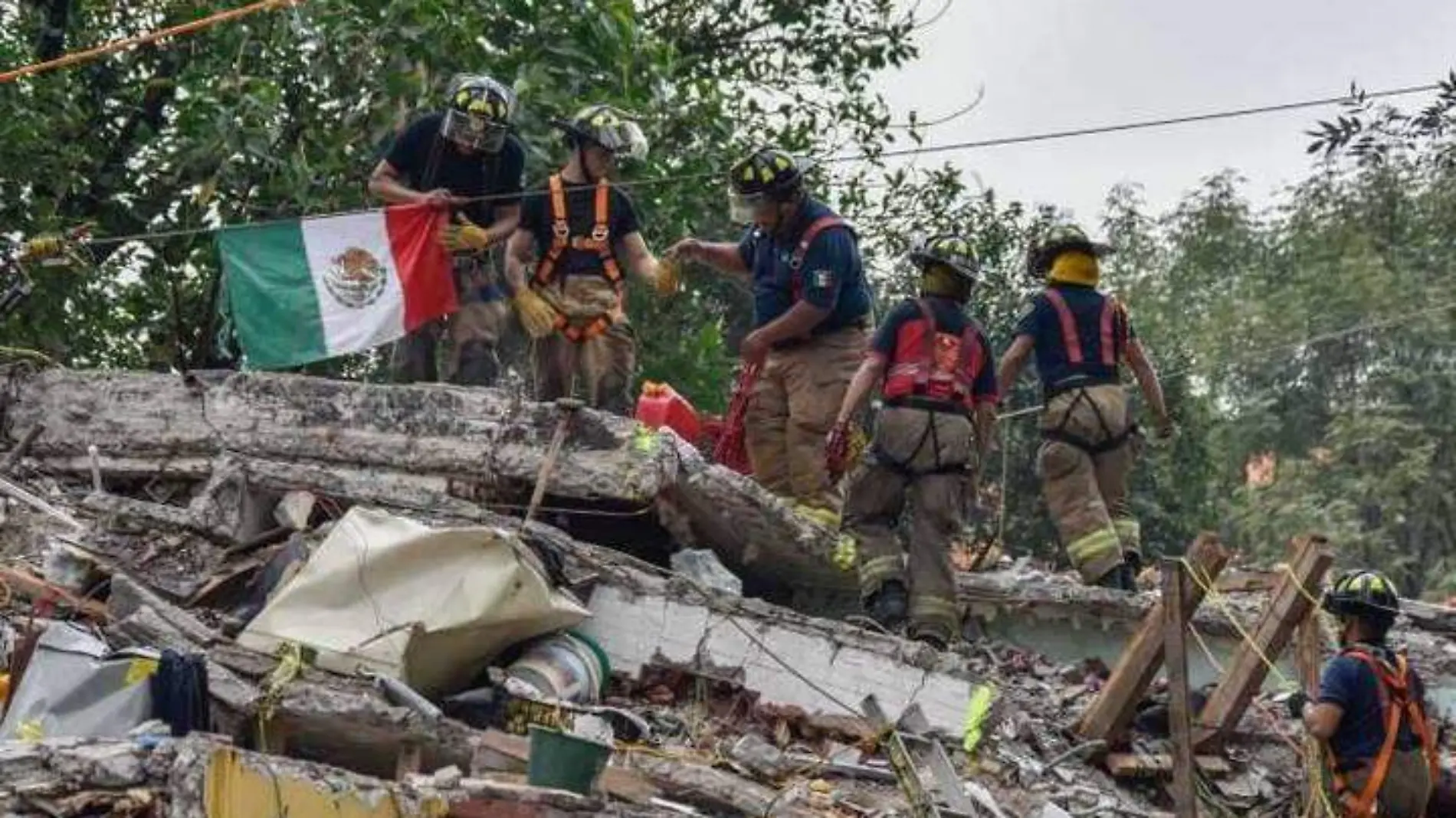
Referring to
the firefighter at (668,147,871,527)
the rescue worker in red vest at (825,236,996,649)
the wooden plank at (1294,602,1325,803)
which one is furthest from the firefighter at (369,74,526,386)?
the wooden plank at (1294,602,1325,803)

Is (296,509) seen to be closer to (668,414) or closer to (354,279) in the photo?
(354,279)

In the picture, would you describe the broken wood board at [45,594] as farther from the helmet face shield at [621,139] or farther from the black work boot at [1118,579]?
the black work boot at [1118,579]

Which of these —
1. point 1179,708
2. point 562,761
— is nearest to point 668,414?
point 1179,708

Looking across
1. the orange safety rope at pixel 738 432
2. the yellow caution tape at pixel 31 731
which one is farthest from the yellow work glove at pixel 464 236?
the yellow caution tape at pixel 31 731

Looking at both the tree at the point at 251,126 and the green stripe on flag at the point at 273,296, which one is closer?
the green stripe on flag at the point at 273,296

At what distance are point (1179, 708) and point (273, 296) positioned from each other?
4.53 m

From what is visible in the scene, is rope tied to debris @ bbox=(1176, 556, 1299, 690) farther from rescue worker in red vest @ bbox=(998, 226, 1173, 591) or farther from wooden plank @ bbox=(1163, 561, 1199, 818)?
rescue worker in red vest @ bbox=(998, 226, 1173, 591)

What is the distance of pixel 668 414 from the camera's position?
404 inches

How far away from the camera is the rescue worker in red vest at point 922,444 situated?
8945 mm

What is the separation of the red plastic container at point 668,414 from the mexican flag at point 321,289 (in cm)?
100

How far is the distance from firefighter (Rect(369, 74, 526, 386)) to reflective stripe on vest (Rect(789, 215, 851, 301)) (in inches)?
47.1

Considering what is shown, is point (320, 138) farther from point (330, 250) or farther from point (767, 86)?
point (767, 86)

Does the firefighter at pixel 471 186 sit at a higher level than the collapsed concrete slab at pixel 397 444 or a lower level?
higher

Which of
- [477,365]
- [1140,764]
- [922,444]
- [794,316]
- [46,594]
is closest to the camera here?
[46,594]
